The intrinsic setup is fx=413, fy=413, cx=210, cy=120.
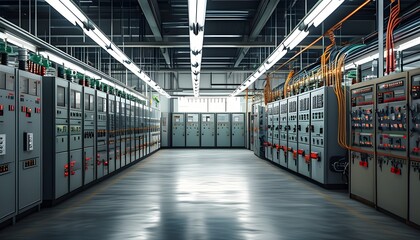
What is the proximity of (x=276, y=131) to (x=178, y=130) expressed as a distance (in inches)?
438

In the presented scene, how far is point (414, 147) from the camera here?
16.5 feet

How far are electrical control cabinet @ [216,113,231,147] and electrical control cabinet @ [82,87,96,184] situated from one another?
15064 mm

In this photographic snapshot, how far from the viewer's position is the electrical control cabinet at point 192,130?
928 inches

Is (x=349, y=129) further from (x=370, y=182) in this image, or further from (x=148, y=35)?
(x=148, y=35)

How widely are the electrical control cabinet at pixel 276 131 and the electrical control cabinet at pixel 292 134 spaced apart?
1425 mm

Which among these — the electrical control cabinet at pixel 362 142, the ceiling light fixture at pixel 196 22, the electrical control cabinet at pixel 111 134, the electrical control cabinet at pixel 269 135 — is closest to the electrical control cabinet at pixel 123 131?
the electrical control cabinet at pixel 111 134

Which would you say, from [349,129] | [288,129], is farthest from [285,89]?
[349,129]

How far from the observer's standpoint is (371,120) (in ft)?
20.8

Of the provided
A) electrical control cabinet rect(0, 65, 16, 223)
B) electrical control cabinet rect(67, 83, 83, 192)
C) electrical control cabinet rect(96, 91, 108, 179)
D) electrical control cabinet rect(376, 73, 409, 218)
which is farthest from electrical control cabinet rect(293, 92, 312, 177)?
electrical control cabinet rect(0, 65, 16, 223)

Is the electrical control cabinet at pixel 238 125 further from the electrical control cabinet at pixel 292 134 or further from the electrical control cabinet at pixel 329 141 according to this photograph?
the electrical control cabinet at pixel 329 141

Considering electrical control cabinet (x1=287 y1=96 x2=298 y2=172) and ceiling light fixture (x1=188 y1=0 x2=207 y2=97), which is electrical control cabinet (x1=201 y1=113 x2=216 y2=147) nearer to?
electrical control cabinet (x1=287 y1=96 x2=298 y2=172)

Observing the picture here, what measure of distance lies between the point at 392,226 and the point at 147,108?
13049 mm

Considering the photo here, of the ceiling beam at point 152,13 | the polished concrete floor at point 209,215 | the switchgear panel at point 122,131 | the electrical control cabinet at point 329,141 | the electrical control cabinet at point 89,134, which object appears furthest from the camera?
the switchgear panel at point 122,131

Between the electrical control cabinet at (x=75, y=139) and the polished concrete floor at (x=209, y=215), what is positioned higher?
the electrical control cabinet at (x=75, y=139)
